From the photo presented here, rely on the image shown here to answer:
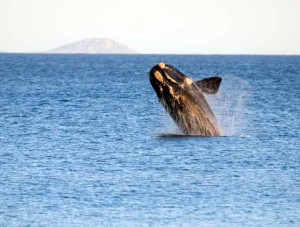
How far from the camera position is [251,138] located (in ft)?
146

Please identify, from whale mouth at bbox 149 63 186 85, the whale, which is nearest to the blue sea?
the whale

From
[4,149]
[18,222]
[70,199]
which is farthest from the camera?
[4,149]

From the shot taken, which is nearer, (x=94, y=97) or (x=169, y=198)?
(x=169, y=198)

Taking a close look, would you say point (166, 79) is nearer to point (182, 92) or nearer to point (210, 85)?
point (182, 92)

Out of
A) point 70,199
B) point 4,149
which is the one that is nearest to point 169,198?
point 70,199

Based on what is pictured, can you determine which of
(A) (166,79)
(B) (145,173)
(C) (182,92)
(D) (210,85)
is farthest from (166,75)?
(B) (145,173)

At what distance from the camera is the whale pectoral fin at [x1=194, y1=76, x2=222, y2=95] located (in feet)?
117

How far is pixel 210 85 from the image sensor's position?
3597 centimetres

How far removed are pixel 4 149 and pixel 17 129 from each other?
912 centimetres

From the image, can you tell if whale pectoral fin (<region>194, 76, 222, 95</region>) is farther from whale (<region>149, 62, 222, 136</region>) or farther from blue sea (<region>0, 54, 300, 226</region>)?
blue sea (<region>0, 54, 300, 226</region>)

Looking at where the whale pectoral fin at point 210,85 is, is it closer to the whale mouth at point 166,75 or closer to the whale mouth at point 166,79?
the whale mouth at point 166,79

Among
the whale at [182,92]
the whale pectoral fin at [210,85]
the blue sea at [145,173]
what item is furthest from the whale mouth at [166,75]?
the blue sea at [145,173]

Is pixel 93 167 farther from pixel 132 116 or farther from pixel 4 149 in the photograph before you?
pixel 132 116

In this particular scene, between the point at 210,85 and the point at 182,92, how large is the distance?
1488 millimetres
